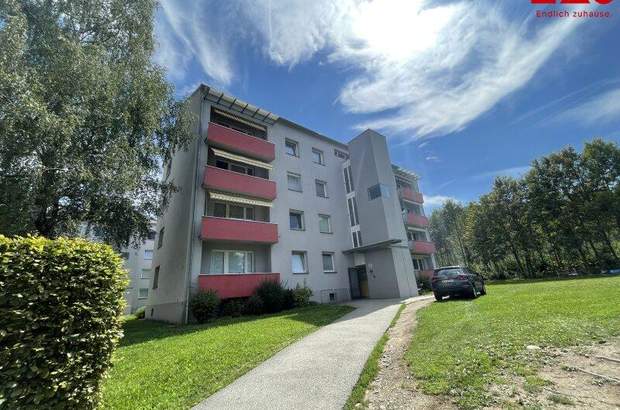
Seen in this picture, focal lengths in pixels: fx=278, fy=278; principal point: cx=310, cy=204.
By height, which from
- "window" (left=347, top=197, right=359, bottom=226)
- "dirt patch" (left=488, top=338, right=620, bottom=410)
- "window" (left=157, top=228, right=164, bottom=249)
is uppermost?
"window" (left=347, top=197, right=359, bottom=226)

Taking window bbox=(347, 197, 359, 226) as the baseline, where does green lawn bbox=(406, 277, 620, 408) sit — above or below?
below

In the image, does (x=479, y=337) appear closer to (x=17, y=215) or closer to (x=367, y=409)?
(x=367, y=409)

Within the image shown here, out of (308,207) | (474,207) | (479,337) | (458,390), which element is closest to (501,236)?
(474,207)

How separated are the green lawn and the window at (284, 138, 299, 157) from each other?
1834 cm

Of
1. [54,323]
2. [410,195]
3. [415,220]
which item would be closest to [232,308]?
[54,323]

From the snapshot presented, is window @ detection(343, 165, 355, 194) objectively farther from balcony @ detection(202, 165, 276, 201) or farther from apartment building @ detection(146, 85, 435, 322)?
balcony @ detection(202, 165, 276, 201)

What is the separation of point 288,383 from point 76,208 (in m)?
14.9

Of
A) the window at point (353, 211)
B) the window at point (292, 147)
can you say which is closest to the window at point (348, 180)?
the window at point (353, 211)

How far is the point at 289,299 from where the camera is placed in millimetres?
17641

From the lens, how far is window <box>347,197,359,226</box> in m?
25.3

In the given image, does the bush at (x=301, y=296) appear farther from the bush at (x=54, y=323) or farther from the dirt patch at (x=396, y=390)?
the bush at (x=54, y=323)

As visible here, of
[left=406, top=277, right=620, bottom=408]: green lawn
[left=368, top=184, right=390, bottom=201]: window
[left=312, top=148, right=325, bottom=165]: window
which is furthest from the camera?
[left=312, top=148, right=325, bottom=165]: window

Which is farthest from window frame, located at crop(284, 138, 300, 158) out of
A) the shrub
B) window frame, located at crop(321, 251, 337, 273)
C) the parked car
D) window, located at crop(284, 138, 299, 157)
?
the parked car

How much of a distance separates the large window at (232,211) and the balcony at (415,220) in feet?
62.8
